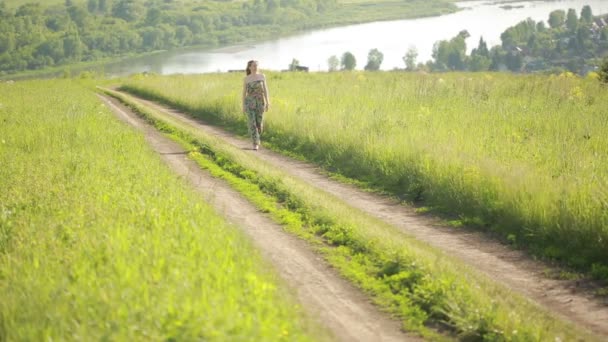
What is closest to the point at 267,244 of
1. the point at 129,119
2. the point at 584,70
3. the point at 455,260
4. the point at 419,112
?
the point at 455,260

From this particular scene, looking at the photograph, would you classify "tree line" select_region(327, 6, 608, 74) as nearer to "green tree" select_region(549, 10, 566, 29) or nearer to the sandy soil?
"green tree" select_region(549, 10, 566, 29)

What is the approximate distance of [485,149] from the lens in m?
13.8

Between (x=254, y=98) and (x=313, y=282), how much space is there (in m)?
12.2

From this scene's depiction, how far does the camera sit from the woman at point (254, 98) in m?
19.4

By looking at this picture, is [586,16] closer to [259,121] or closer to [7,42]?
[259,121]

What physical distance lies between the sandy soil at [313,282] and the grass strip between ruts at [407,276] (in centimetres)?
18

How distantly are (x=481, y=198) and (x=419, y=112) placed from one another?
9.70 m

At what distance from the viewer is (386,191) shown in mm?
13312

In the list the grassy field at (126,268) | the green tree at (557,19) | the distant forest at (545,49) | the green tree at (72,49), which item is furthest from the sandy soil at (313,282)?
the green tree at (72,49)

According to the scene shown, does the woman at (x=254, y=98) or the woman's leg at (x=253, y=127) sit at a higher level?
the woman at (x=254, y=98)

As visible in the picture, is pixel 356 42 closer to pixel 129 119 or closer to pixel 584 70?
pixel 584 70

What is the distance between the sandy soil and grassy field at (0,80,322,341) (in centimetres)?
Result: 38

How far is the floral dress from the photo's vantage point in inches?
764

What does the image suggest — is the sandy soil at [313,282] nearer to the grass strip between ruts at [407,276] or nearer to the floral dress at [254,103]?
the grass strip between ruts at [407,276]
